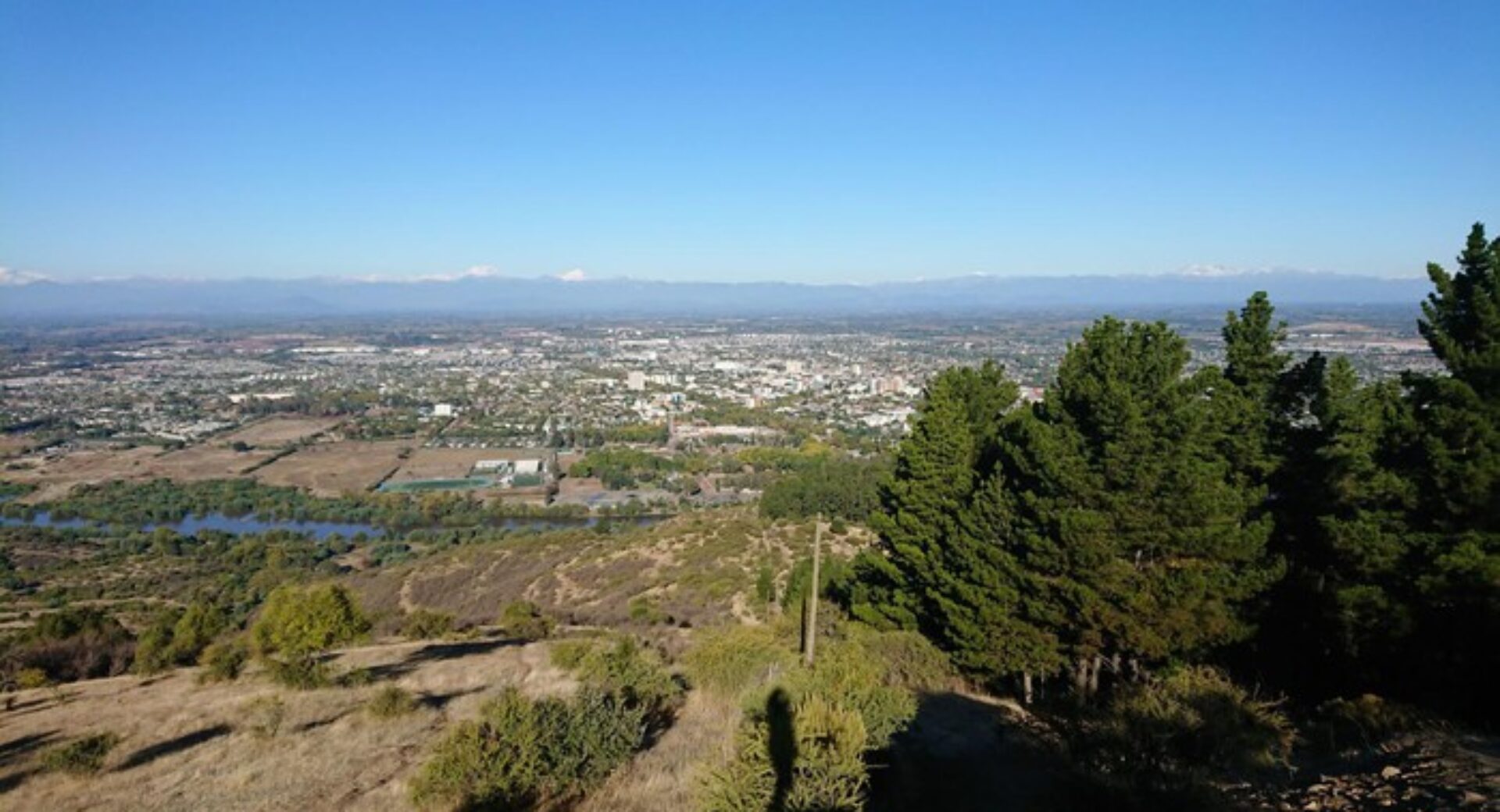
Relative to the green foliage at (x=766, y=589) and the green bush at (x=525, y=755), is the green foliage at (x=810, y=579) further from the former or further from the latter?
the green bush at (x=525, y=755)

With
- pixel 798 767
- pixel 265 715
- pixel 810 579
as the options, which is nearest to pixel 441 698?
pixel 265 715

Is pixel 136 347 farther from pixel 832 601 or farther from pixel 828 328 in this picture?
pixel 832 601

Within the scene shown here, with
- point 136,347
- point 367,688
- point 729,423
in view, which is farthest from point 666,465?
point 136,347

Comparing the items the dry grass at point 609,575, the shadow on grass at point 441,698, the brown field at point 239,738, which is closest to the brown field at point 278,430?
the dry grass at point 609,575

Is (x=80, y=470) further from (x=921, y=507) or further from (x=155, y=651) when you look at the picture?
(x=921, y=507)

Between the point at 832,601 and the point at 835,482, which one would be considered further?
the point at 835,482
